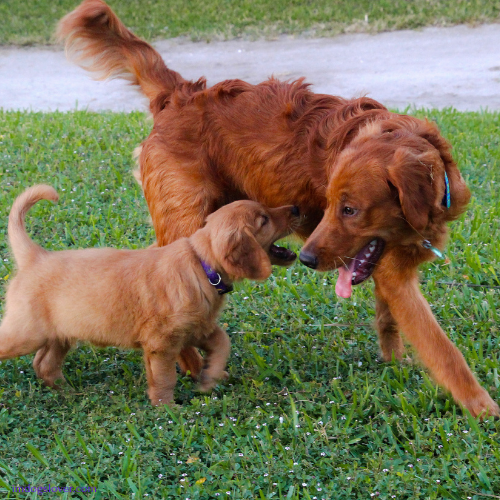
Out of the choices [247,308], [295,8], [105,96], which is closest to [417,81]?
[295,8]

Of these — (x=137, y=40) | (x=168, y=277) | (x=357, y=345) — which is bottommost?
(x=357, y=345)

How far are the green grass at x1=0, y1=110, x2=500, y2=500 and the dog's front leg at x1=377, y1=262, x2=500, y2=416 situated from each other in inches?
5.1

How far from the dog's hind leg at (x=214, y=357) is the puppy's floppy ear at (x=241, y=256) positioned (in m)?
0.48

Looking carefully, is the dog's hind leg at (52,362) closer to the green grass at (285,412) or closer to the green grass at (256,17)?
the green grass at (285,412)

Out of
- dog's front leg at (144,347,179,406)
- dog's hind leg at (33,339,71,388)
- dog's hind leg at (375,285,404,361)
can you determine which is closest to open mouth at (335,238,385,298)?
dog's hind leg at (375,285,404,361)

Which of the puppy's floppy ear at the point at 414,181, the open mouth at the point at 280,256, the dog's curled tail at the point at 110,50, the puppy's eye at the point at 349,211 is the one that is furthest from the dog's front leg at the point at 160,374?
the dog's curled tail at the point at 110,50

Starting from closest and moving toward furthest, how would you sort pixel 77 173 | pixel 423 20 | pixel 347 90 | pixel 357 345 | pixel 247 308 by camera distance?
pixel 357 345 → pixel 247 308 → pixel 77 173 → pixel 347 90 → pixel 423 20

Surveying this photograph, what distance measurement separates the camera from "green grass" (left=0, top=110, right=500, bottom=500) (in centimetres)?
344

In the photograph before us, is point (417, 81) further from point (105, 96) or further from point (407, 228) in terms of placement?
point (407, 228)

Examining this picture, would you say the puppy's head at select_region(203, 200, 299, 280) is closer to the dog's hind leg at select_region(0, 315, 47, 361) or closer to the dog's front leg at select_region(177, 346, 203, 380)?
the dog's front leg at select_region(177, 346, 203, 380)

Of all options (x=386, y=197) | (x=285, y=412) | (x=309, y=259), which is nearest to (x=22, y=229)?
(x=309, y=259)

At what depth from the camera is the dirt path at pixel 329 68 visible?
11.5 meters

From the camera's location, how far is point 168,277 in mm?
4098

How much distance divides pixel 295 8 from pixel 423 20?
8.84 ft
